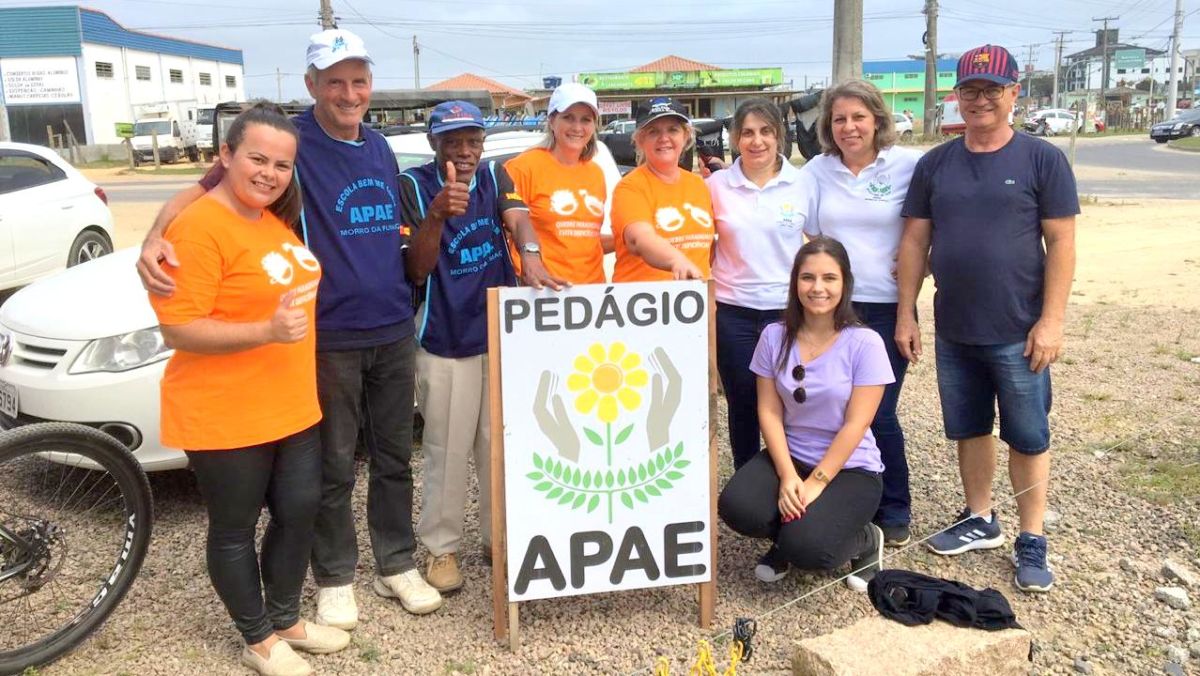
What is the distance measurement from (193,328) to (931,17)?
39.5 metres

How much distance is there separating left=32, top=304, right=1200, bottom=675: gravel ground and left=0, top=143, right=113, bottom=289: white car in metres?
4.94

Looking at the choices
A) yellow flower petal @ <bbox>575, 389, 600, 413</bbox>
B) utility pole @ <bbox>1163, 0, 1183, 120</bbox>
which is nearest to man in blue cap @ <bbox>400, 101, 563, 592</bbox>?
yellow flower petal @ <bbox>575, 389, 600, 413</bbox>

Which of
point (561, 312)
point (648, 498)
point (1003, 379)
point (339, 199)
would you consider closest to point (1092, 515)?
point (1003, 379)

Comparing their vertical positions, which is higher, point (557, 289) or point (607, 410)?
point (557, 289)

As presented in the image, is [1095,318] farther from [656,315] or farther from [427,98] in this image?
[427,98]

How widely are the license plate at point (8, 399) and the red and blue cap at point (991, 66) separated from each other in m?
4.10

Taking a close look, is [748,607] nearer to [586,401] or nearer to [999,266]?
[586,401]

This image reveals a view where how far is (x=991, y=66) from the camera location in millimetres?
3451

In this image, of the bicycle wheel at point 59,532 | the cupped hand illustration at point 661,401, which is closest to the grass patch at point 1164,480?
the cupped hand illustration at point 661,401

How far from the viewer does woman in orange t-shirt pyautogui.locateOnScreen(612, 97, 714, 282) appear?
3555mm

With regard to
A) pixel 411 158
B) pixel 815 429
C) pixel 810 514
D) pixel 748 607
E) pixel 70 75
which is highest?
pixel 70 75

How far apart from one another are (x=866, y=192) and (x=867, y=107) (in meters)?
0.33

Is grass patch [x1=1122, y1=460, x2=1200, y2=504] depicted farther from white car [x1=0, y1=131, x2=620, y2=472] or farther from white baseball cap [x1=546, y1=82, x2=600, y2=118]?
white baseball cap [x1=546, y1=82, x2=600, y2=118]

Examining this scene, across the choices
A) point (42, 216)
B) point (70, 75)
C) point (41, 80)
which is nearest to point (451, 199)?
point (42, 216)
